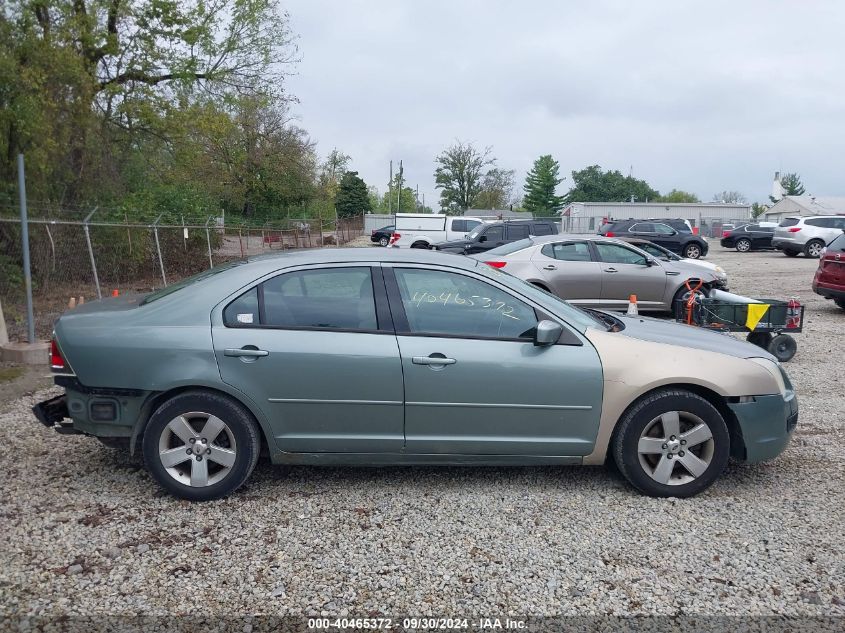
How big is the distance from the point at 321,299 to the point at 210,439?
1.09 metres

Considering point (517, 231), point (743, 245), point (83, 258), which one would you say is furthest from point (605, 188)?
point (83, 258)

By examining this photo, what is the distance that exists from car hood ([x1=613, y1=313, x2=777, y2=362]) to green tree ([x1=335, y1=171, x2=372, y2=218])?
79361 mm

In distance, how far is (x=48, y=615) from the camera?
3107 millimetres

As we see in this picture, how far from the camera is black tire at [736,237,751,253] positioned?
108ft

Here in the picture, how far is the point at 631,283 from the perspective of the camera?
38.0 ft

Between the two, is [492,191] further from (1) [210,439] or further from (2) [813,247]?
(1) [210,439]

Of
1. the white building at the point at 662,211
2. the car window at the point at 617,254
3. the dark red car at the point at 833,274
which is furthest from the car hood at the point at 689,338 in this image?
the white building at the point at 662,211

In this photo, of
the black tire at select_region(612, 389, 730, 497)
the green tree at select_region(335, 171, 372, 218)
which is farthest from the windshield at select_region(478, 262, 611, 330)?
the green tree at select_region(335, 171, 372, 218)

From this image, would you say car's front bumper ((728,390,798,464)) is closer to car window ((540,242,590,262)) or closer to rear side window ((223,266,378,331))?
rear side window ((223,266,378,331))

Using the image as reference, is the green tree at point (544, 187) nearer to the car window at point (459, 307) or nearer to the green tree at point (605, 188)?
the green tree at point (605, 188)

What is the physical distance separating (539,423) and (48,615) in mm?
2763

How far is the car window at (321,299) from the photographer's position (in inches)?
173

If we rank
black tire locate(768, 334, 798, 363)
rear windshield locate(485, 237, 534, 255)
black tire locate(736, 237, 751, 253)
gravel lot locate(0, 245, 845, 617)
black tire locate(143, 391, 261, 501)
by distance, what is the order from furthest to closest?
black tire locate(736, 237, 751, 253) → rear windshield locate(485, 237, 534, 255) → black tire locate(768, 334, 798, 363) → black tire locate(143, 391, 261, 501) → gravel lot locate(0, 245, 845, 617)

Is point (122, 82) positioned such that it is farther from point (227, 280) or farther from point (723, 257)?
point (723, 257)
